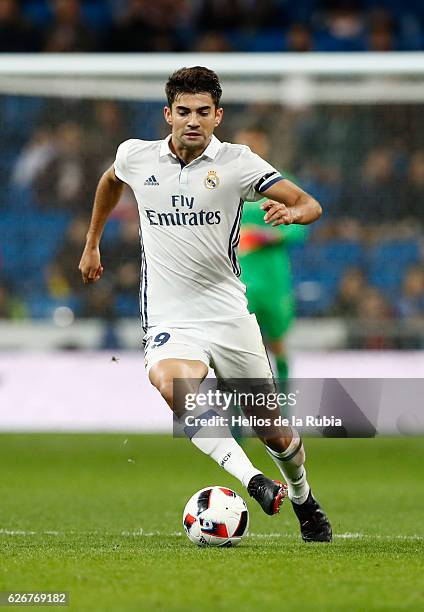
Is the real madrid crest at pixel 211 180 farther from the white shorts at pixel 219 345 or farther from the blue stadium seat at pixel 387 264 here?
the blue stadium seat at pixel 387 264

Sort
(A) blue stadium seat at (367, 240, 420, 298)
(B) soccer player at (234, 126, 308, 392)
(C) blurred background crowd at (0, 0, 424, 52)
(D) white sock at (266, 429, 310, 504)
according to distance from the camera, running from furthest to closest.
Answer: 1. (C) blurred background crowd at (0, 0, 424, 52)
2. (A) blue stadium seat at (367, 240, 420, 298)
3. (B) soccer player at (234, 126, 308, 392)
4. (D) white sock at (266, 429, 310, 504)

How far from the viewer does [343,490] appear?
30.0ft

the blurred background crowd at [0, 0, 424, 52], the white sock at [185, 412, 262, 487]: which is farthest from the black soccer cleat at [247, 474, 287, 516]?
the blurred background crowd at [0, 0, 424, 52]

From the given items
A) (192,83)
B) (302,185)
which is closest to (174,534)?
(192,83)

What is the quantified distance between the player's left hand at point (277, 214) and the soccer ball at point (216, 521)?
1.34 metres

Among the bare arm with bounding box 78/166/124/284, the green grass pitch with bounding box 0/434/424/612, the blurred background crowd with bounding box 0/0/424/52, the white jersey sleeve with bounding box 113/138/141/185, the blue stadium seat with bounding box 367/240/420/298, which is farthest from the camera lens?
the blurred background crowd with bounding box 0/0/424/52

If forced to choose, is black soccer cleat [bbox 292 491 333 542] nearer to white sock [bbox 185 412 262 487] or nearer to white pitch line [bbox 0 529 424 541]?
white pitch line [bbox 0 529 424 541]

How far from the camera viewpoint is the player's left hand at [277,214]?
569 centimetres

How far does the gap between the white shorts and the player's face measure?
87cm

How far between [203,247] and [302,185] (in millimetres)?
6607

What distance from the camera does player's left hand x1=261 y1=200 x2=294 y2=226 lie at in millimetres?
5688

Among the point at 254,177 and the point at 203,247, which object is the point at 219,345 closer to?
the point at 203,247

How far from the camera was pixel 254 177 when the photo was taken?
6.21 meters

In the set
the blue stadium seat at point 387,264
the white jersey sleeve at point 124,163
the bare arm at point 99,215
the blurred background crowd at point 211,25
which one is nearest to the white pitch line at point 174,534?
the bare arm at point 99,215
